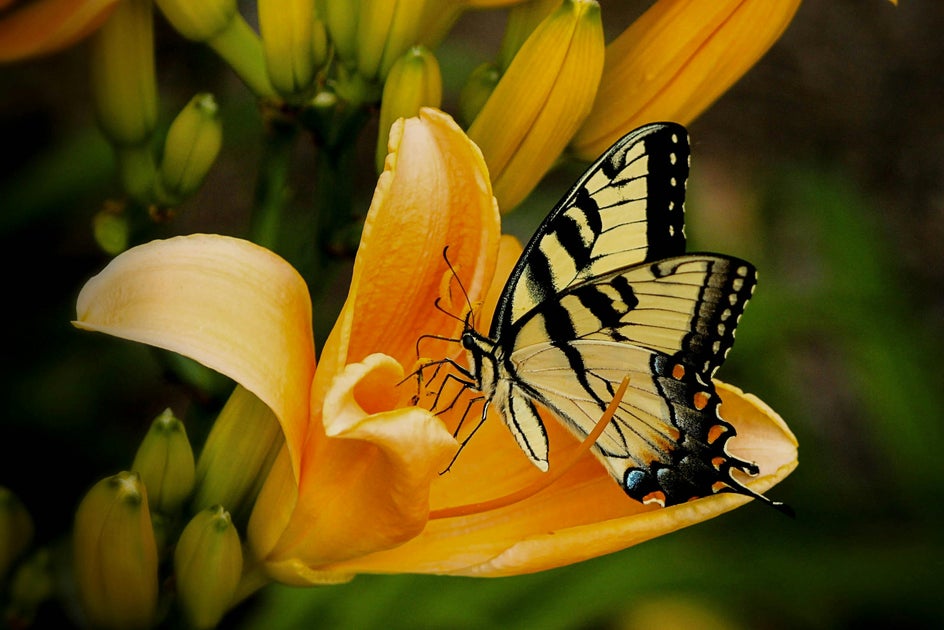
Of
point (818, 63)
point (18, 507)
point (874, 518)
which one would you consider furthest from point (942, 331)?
point (18, 507)

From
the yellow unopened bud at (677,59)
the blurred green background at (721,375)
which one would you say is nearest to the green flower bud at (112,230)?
the blurred green background at (721,375)

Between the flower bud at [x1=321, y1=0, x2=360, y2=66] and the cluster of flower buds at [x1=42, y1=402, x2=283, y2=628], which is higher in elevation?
the flower bud at [x1=321, y1=0, x2=360, y2=66]

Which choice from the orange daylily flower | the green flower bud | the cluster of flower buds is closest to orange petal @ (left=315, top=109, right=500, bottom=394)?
the orange daylily flower

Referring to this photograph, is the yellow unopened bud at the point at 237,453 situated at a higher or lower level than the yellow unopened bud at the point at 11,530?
higher

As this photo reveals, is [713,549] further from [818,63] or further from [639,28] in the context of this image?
[818,63]

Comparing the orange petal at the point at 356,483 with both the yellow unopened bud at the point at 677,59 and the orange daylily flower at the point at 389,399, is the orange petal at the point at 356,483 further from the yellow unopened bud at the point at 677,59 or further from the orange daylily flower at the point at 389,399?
the yellow unopened bud at the point at 677,59

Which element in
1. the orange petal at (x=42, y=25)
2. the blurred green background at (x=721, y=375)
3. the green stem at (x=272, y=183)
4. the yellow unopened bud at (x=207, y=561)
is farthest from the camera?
→ the blurred green background at (x=721, y=375)

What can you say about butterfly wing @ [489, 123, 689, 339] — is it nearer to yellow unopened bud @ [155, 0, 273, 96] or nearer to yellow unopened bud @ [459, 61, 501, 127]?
yellow unopened bud @ [459, 61, 501, 127]
